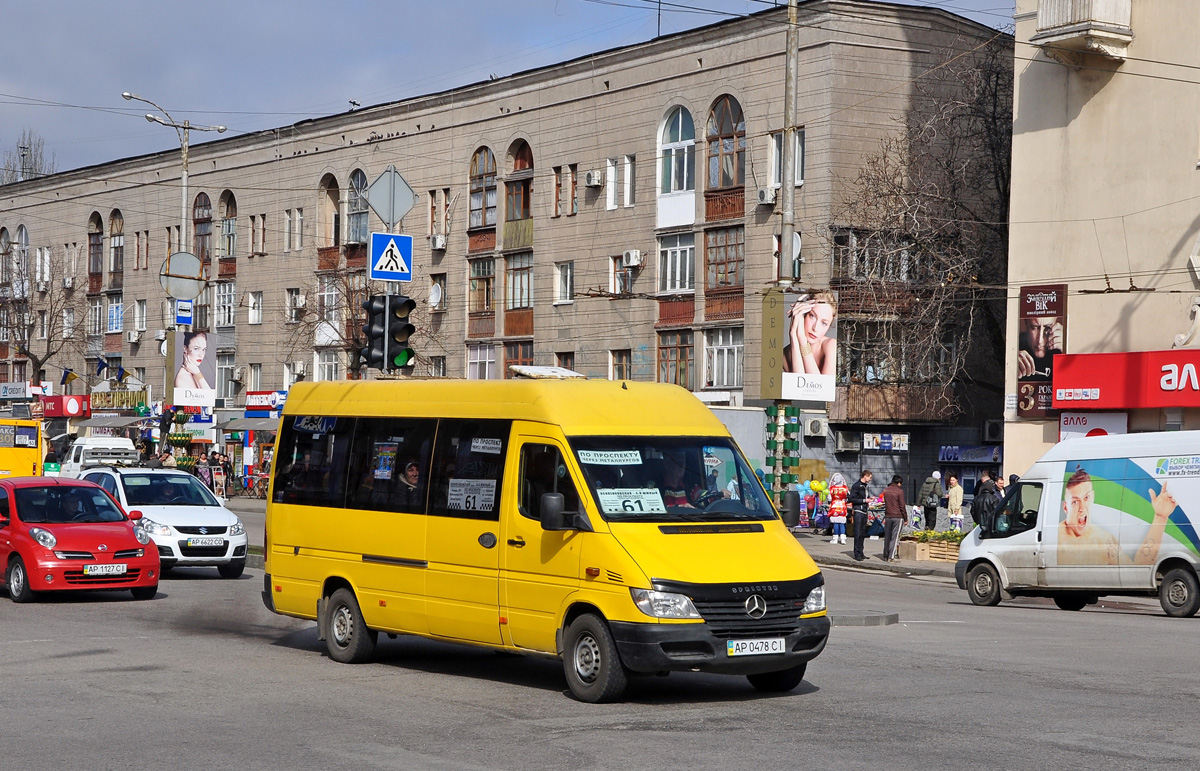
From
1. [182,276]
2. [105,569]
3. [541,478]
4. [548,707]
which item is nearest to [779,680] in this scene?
[548,707]

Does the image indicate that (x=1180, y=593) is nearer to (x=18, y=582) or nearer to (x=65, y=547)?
(x=65, y=547)

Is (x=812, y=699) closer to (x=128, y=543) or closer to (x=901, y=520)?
(x=128, y=543)

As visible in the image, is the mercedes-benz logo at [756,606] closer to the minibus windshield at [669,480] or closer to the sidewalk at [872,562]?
the minibus windshield at [669,480]

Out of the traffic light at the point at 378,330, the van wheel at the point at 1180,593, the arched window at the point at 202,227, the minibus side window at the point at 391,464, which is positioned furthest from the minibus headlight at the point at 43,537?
the arched window at the point at 202,227

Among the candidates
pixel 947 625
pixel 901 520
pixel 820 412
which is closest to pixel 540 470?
pixel 947 625

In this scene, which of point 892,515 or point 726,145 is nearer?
point 892,515

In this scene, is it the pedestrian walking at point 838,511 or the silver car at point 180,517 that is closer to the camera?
the silver car at point 180,517

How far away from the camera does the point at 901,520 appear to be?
29.8 meters

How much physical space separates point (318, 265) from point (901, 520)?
39.1 metres

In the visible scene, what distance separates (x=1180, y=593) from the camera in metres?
19.5

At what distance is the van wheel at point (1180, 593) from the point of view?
63.5 ft

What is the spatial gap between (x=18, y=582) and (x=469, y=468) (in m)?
9.13

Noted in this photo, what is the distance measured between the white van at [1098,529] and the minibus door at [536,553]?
11528 millimetres

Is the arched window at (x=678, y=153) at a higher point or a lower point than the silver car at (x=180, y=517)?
higher
